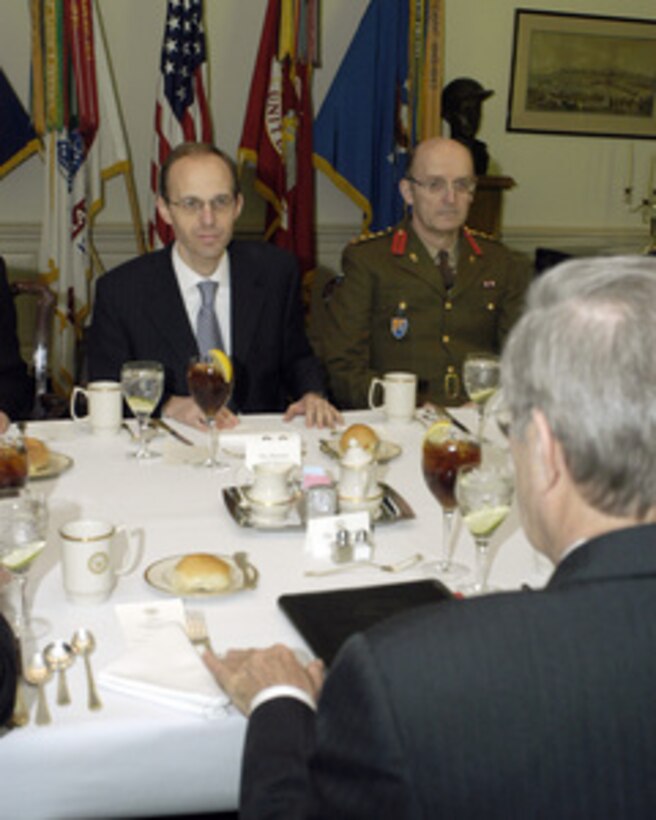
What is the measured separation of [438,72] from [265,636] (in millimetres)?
4040

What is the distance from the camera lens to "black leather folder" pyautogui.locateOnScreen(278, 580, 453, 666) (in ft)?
4.27

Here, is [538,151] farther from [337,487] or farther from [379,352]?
[337,487]

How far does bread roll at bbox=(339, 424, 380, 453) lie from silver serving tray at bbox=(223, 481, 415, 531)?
22 centimetres

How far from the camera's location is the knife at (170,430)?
2277 millimetres

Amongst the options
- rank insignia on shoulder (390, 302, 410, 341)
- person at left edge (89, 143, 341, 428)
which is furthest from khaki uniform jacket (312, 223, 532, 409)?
person at left edge (89, 143, 341, 428)

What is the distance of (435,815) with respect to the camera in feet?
2.45

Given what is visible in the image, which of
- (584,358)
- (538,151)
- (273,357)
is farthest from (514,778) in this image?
(538,151)

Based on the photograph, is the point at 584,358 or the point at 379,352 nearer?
the point at 584,358

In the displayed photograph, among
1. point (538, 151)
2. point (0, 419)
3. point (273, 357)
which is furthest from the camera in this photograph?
point (538, 151)

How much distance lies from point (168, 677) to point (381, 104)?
4040 mm

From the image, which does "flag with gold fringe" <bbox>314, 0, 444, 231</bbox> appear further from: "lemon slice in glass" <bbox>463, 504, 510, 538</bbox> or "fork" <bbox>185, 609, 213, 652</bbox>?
"fork" <bbox>185, 609, 213, 652</bbox>

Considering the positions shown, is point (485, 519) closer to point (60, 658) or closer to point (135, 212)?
point (60, 658)

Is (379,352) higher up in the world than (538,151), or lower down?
lower down

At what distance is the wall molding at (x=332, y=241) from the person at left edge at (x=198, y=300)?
199 cm
